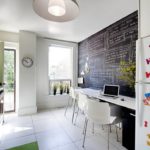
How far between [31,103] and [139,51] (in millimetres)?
3280

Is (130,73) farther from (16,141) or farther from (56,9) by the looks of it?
(16,141)

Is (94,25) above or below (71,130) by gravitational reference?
above

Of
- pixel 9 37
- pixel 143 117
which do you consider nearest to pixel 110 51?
pixel 143 117

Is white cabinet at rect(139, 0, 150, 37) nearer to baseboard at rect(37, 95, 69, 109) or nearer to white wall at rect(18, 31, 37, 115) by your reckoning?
white wall at rect(18, 31, 37, 115)

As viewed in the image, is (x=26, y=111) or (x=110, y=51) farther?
(x=26, y=111)

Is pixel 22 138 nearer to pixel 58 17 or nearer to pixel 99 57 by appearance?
pixel 58 17

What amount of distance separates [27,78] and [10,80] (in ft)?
2.08

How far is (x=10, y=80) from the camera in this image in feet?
12.1

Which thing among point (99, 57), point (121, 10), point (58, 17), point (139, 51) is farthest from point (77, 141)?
point (121, 10)

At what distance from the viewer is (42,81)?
13.3 ft

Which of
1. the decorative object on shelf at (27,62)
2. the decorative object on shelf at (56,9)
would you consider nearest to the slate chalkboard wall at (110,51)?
the decorative object on shelf at (56,9)

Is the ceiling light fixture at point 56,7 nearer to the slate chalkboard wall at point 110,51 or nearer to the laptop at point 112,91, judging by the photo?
the slate chalkboard wall at point 110,51

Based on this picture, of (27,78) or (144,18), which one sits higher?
(144,18)

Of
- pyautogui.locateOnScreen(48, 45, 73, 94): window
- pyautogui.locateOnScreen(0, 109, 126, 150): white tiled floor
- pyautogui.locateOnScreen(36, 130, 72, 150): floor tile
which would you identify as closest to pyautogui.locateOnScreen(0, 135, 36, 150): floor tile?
pyautogui.locateOnScreen(0, 109, 126, 150): white tiled floor
